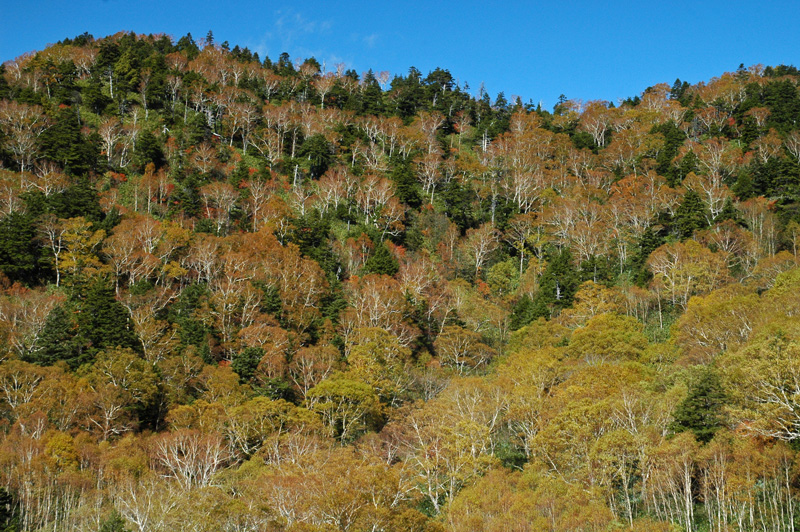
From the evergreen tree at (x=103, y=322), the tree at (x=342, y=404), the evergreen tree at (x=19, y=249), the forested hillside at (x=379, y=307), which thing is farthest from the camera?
the evergreen tree at (x=19, y=249)

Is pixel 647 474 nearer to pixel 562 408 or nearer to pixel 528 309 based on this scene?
pixel 562 408

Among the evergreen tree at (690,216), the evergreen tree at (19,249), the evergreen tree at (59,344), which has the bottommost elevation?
the evergreen tree at (59,344)

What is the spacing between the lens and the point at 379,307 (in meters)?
53.8

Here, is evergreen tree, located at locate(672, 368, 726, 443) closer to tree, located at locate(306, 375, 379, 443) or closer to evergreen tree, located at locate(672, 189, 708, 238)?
tree, located at locate(306, 375, 379, 443)

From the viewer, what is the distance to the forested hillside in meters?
29.3

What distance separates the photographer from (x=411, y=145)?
90.2m

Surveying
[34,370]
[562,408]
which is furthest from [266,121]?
[562,408]

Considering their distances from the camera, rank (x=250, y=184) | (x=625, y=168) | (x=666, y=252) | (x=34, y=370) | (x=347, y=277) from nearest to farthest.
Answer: (x=34, y=370), (x=666, y=252), (x=347, y=277), (x=250, y=184), (x=625, y=168)

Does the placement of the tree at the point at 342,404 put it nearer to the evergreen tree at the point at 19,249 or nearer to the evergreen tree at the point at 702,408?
the evergreen tree at the point at 702,408

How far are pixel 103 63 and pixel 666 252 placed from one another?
8182 cm

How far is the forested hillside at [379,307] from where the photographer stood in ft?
96.1

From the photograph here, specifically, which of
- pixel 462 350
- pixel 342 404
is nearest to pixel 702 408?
pixel 342 404

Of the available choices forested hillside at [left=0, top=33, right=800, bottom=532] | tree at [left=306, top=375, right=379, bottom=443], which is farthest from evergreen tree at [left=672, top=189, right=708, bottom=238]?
tree at [left=306, top=375, right=379, bottom=443]

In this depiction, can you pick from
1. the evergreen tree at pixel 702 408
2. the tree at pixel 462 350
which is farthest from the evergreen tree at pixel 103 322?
the evergreen tree at pixel 702 408
